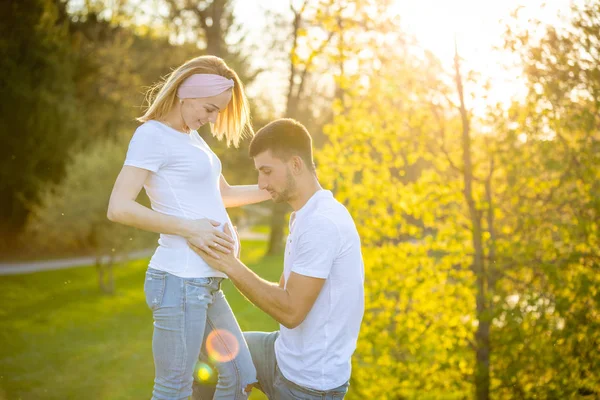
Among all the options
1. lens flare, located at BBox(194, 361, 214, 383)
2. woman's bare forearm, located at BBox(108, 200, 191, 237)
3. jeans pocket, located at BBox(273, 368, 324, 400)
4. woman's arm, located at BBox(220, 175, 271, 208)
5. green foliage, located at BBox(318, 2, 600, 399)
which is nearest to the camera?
woman's bare forearm, located at BBox(108, 200, 191, 237)

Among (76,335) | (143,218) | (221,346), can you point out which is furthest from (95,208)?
(143,218)

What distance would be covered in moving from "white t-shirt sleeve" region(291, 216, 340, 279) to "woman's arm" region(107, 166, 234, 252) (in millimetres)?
307

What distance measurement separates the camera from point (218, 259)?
2.66 metres

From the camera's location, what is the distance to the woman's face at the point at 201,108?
2.84m

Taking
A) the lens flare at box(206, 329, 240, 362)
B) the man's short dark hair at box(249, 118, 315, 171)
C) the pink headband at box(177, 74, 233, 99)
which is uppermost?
the pink headband at box(177, 74, 233, 99)

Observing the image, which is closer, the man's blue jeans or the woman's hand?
the woman's hand

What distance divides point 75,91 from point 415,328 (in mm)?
18190

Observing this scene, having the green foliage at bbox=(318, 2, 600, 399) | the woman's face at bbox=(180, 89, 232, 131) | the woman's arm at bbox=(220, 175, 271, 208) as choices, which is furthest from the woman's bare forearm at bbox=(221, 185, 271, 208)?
the green foliage at bbox=(318, 2, 600, 399)

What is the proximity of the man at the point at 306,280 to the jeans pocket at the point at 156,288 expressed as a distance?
215mm

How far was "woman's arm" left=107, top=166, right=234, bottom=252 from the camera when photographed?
2570 millimetres

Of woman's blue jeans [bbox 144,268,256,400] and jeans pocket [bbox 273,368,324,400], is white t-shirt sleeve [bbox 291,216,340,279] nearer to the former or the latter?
woman's blue jeans [bbox 144,268,256,400]

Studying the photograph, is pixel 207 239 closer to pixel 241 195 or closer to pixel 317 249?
pixel 317 249

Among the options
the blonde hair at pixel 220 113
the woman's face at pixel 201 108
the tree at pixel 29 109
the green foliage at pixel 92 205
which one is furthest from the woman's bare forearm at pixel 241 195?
the tree at pixel 29 109

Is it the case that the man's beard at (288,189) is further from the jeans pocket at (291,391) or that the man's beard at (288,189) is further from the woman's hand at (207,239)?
the jeans pocket at (291,391)
